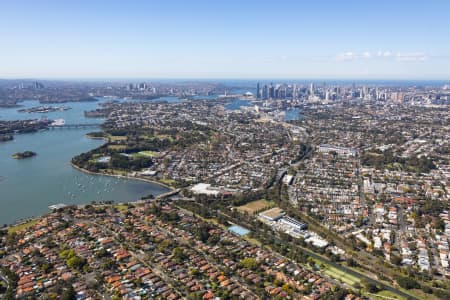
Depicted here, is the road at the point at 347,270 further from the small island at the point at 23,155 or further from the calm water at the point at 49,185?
the small island at the point at 23,155

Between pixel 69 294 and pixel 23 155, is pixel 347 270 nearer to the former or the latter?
pixel 69 294

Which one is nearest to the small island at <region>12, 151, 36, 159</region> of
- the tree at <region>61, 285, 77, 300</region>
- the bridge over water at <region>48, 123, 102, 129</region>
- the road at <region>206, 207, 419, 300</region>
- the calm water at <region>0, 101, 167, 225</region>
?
the calm water at <region>0, 101, 167, 225</region>

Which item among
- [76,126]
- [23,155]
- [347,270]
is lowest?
[347,270]

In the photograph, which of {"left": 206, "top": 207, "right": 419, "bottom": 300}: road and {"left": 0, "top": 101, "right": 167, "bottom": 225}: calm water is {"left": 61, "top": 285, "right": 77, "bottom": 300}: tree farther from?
{"left": 0, "top": 101, "right": 167, "bottom": 225}: calm water

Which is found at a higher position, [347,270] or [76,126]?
[76,126]

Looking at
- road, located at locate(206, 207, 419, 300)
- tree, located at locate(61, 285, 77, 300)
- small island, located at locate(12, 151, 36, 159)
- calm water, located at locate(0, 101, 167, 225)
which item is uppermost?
small island, located at locate(12, 151, 36, 159)

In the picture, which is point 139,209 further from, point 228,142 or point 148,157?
point 228,142

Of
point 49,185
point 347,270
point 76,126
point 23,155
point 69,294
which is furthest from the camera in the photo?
point 76,126

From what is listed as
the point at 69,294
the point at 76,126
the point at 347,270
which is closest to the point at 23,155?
the point at 76,126

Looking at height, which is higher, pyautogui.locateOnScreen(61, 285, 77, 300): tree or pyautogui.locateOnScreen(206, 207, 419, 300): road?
pyautogui.locateOnScreen(61, 285, 77, 300): tree
